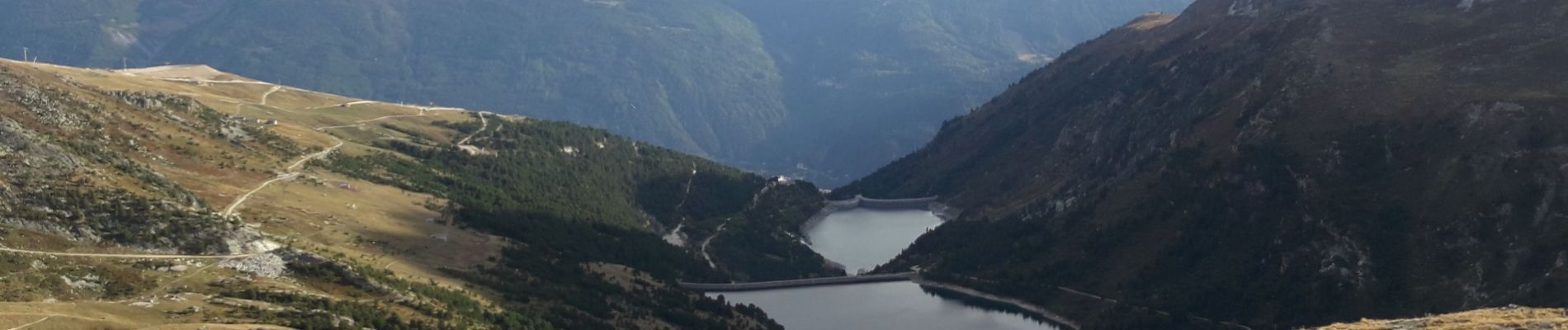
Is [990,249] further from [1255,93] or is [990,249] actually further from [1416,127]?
[1416,127]

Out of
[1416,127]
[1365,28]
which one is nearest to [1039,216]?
[1365,28]

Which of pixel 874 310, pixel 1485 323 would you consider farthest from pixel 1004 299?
pixel 1485 323

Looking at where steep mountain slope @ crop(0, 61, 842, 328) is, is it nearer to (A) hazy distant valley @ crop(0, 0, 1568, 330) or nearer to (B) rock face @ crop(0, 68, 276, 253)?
(B) rock face @ crop(0, 68, 276, 253)

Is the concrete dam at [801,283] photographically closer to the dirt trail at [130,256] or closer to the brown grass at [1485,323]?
the dirt trail at [130,256]

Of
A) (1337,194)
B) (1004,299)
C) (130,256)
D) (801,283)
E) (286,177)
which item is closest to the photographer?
(130,256)

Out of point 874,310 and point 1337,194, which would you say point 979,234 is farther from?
point 1337,194
